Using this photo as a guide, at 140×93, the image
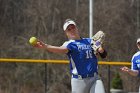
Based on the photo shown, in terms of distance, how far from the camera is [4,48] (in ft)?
84.6

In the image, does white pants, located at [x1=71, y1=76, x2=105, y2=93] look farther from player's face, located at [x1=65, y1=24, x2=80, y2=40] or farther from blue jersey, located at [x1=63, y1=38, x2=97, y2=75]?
player's face, located at [x1=65, y1=24, x2=80, y2=40]

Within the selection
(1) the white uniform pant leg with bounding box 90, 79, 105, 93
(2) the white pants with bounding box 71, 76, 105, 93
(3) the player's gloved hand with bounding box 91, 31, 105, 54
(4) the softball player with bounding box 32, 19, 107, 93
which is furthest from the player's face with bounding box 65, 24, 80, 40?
(1) the white uniform pant leg with bounding box 90, 79, 105, 93

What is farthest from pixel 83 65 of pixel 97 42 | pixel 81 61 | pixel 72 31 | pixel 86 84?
pixel 72 31

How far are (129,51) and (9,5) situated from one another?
6590 mm

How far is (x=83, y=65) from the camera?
7184 millimetres

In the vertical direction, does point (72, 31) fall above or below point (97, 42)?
above

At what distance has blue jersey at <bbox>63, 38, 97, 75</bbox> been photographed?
23.5 ft

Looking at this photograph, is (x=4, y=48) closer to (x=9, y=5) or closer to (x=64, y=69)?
(x=9, y=5)

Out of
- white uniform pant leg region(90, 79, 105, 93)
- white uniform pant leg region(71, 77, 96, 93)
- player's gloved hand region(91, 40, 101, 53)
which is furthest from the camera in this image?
white uniform pant leg region(71, 77, 96, 93)

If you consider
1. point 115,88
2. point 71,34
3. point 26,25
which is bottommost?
point 115,88

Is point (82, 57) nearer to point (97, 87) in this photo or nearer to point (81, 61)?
point (81, 61)

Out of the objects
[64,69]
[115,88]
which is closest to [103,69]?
[115,88]

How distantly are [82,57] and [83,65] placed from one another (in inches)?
4.6

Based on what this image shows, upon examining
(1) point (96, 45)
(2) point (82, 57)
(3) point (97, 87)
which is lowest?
(3) point (97, 87)
